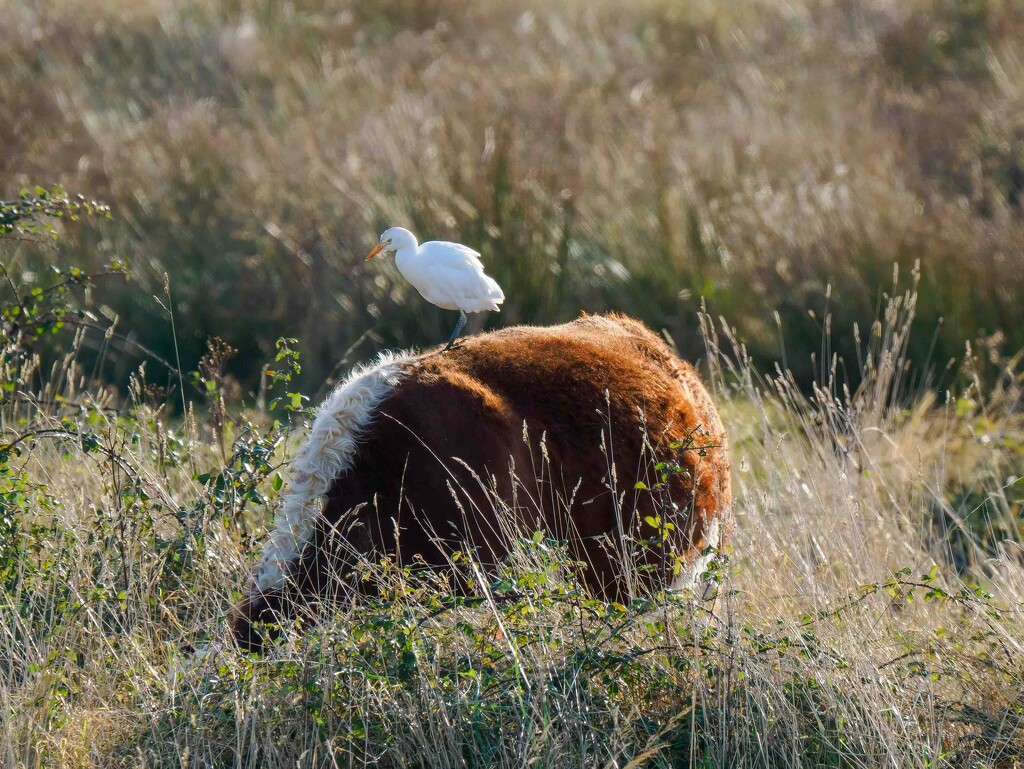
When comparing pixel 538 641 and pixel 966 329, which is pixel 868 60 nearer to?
pixel 966 329

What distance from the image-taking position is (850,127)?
1112cm

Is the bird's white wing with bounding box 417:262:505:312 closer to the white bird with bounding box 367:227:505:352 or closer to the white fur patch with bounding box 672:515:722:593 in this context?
the white bird with bounding box 367:227:505:352

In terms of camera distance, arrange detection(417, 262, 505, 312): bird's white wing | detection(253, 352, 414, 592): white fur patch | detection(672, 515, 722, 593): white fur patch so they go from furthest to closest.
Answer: detection(417, 262, 505, 312): bird's white wing
detection(672, 515, 722, 593): white fur patch
detection(253, 352, 414, 592): white fur patch

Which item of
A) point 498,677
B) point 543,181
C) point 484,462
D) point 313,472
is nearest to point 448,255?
point 484,462

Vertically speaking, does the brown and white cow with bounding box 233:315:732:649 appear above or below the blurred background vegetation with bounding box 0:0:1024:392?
above

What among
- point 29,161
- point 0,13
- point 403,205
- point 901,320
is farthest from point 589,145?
point 0,13

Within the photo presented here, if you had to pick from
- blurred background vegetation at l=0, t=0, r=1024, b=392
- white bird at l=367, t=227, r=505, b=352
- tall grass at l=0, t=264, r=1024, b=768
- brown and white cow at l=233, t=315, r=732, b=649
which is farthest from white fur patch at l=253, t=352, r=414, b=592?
blurred background vegetation at l=0, t=0, r=1024, b=392

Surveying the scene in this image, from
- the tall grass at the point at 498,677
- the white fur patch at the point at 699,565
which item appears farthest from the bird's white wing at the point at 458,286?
the white fur patch at the point at 699,565

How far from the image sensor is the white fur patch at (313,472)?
11.2ft

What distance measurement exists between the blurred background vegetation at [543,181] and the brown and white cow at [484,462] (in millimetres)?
2014

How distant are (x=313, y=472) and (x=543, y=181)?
5.89 metres

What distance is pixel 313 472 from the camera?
3.44 meters

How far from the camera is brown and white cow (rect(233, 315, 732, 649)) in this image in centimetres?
344

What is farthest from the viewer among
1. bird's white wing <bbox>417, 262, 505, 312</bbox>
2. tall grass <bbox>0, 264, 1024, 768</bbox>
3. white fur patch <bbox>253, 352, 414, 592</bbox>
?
bird's white wing <bbox>417, 262, 505, 312</bbox>
